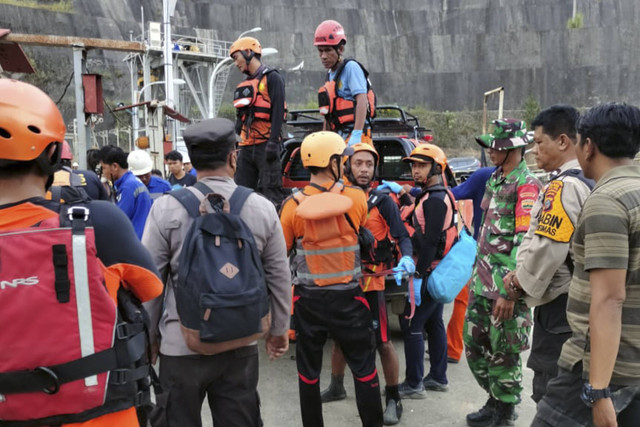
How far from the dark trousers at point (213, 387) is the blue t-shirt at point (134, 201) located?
3.35 m

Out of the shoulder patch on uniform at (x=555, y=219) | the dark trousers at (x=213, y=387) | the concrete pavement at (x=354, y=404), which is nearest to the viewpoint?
the dark trousers at (x=213, y=387)

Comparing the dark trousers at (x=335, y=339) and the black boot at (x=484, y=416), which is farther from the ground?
the dark trousers at (x=335, y=339)

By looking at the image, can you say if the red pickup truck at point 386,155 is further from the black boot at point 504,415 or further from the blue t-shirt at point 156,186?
the black boot at point 504,415

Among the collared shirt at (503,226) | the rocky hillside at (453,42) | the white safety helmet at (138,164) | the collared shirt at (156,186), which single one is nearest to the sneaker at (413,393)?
the collared shirt at (503,226)

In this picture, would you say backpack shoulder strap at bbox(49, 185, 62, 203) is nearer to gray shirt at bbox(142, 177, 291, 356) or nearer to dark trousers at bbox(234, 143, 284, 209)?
gray shirt at bbox(142, 177, 291, 356)

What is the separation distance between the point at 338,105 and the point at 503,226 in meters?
2.49

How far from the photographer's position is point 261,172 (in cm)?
580

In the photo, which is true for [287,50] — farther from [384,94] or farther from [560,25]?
[560,25]

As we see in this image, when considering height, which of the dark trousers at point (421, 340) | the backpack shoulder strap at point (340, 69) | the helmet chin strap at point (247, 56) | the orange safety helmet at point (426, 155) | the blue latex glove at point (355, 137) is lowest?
the dark trousers at point (421, 340)

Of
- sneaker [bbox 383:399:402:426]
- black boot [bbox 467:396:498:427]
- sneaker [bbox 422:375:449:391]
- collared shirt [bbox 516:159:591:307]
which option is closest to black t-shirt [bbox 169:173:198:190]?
sneaker [bbox 422:375:449:391]

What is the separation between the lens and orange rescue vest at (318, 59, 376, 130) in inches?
222

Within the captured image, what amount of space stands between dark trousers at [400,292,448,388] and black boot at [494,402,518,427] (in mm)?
794

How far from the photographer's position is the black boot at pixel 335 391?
464 centimetres

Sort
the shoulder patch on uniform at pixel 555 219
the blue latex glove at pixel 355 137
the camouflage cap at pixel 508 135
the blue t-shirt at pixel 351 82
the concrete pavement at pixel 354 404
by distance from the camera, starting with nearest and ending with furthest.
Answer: the shoulder patch on uniform at pixel 555 219, the camouflage cap at pixel 508 135, the concrete pavement at pixel 354 404, the blue latex glove at pixel 355 137, the blue t-shirt at pixel 351 82
